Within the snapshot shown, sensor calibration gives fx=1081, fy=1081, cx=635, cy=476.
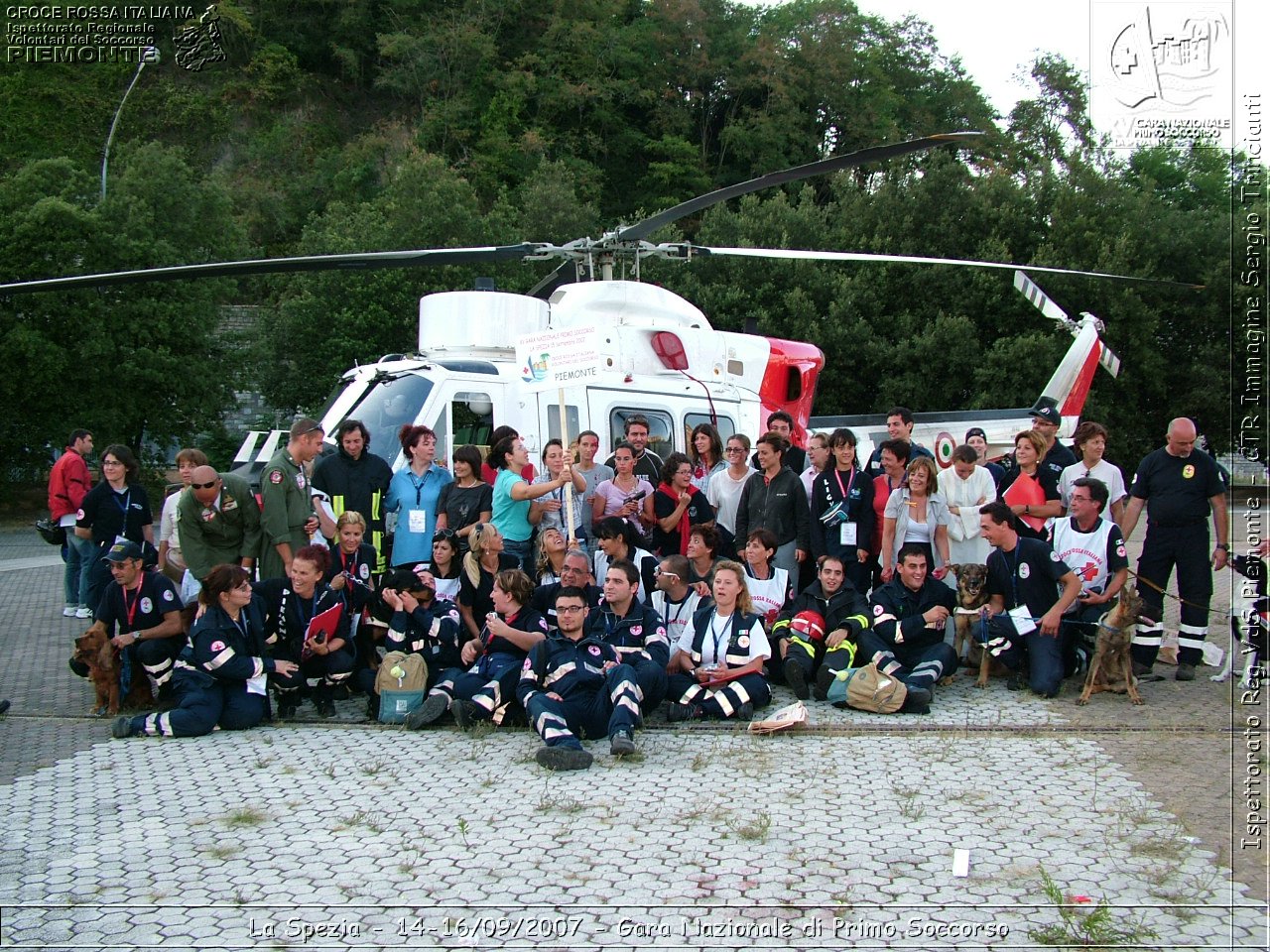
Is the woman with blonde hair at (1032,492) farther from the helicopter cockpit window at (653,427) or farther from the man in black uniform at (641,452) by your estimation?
the helicopter cockpit window at (653,427)

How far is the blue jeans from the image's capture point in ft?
35.8

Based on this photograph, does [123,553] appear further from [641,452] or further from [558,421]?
[641,452]

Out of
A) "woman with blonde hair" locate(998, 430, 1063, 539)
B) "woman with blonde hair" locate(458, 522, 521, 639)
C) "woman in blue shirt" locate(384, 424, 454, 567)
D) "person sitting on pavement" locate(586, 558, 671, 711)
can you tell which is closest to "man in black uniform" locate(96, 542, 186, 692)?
"woman in blue shirt" locate(384, 424, 454, 567)

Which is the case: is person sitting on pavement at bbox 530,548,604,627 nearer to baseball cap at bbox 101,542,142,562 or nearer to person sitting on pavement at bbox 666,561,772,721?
person sitting on pavement at bbox 666,561,772,721

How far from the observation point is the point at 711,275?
29.3 meters

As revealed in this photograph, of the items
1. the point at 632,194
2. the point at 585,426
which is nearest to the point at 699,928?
the point at 585,426

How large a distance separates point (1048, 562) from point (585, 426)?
13.7 ft

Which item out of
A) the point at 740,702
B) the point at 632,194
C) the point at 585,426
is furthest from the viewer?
the point at 632,194

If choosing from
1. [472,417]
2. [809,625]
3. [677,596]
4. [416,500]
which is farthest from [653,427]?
[809,625]

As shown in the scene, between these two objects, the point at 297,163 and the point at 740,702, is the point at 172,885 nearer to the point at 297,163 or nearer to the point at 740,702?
the point at 740,702

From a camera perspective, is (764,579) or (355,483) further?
(355,483)

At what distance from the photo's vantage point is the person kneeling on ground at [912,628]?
7453 mm

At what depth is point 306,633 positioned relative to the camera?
286 inches

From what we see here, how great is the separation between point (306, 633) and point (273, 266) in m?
3.09
